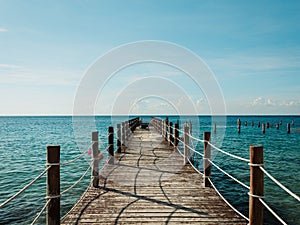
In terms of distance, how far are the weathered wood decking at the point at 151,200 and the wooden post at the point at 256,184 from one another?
26.7 inches

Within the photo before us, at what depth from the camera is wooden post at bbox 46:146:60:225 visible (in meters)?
3.92

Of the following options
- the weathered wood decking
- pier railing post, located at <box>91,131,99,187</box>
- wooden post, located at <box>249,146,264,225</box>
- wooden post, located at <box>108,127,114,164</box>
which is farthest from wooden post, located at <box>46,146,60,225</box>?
wooden post, located at <box>108,127,114,164</box>

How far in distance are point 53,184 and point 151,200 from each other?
2.05 meters

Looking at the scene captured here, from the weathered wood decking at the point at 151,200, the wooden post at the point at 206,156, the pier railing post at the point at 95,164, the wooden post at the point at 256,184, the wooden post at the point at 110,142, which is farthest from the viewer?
the wooden post at the point at 110,142

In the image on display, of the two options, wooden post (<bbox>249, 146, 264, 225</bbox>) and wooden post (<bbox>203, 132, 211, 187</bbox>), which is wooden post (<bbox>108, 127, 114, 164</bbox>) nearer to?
wooden post (<bbox>203, 132, 211, 187</bbox>)

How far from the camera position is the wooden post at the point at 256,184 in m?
3.59

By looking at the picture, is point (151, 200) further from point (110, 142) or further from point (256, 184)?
point (110, 142)

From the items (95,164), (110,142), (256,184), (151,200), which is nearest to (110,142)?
(110,142)

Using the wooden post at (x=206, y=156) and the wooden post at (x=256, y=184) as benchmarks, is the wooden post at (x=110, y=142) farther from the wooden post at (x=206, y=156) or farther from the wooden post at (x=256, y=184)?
the wooden post at (x=256, y=184)

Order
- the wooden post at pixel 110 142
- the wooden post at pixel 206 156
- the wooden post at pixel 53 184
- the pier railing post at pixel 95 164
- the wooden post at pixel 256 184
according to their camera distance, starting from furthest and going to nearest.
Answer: the wooden post at pixel 110 142, the pier railing post at pixel 95 164, the wooden post at pixel 206 156, the wooden post at pixel 53 184, the wooden post at pixel 256 184

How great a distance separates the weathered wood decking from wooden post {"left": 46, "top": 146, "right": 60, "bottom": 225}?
1.16 ft

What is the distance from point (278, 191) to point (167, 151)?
4.49m

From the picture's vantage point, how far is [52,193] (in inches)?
155

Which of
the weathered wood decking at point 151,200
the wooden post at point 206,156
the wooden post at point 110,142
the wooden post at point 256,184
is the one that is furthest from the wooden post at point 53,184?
the wooden post at point 110,142
